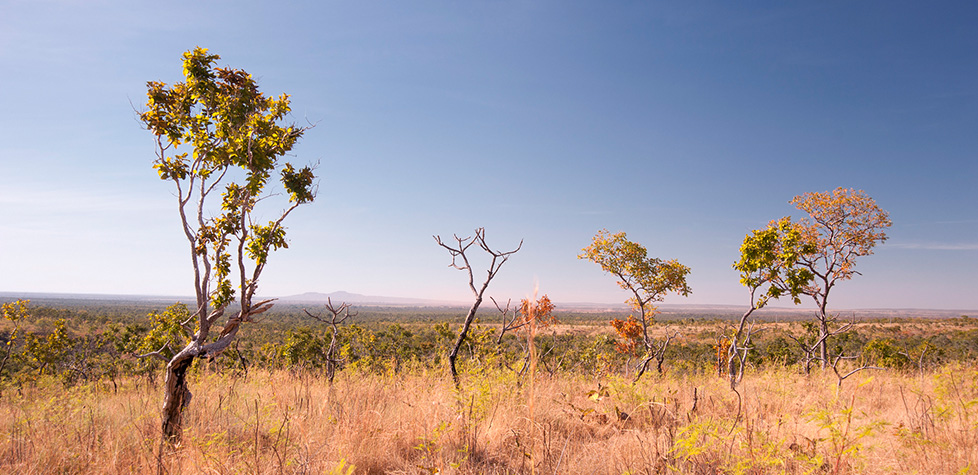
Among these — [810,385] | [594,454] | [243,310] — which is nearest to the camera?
[594,454]

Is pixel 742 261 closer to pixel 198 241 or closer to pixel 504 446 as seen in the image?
pixel 504 446

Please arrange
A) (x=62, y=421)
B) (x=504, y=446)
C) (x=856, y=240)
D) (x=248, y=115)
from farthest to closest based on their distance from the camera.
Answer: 1. (x=856, y=240)
2. (x=248, y=115)
3. (x=62, y=421)
4. (x=504, y=446)

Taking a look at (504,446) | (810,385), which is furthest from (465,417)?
(810,385)

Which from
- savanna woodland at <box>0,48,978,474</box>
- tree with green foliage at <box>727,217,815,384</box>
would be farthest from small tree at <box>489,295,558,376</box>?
tree with green foliage at <box>727,217,815,384</box>

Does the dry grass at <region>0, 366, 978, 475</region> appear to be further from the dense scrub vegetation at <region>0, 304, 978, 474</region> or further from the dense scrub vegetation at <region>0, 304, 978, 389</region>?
the dense scrub vegetation at <region>0, 304, 978, 389</region>

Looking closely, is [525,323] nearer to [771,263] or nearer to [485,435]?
[485,435]

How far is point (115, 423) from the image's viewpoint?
16.7 feet

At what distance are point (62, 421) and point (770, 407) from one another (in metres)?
9.51

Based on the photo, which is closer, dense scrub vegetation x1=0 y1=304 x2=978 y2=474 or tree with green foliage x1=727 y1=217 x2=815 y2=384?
dense scrub vegetation x1=0 y1=304 x2=978 y2=474

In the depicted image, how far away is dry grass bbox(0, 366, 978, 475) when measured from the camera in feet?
11.3

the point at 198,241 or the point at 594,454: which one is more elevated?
the point at 198,241

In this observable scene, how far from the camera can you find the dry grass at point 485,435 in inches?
135

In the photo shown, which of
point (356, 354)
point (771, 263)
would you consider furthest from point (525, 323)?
point (356, 354)

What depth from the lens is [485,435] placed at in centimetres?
429
